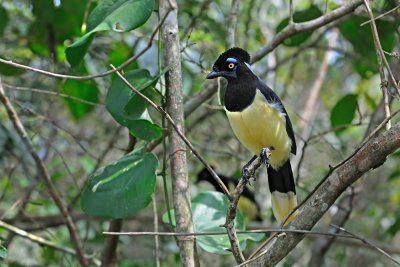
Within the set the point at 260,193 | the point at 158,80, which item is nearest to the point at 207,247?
the point at 158,80

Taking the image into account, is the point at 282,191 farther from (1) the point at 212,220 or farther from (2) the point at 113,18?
(2) the point at 113,18

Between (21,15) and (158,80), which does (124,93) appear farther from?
(21,15)

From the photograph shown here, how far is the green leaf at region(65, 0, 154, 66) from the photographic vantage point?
2555 mm

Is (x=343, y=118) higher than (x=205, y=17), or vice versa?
(x=205, y=17)

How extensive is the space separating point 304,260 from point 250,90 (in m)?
3.48

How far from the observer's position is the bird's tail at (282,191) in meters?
3.27

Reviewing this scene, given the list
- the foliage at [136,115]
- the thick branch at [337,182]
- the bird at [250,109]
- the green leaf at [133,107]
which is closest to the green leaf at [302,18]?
the foliage at [136,115]

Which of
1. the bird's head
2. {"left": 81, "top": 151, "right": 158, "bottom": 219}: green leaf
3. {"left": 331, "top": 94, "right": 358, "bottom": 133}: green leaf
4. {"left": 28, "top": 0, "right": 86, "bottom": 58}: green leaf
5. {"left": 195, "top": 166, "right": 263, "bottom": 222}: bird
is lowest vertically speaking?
{"left": 81, "top": 151, "right": 158, "bottom": 219}: green leaf

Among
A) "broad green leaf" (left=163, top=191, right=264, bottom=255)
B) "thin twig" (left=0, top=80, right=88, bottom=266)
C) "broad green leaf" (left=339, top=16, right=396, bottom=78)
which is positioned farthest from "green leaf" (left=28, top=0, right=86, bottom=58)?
"broad green leaf" (left=339, top=16, right=396, bottom=78)

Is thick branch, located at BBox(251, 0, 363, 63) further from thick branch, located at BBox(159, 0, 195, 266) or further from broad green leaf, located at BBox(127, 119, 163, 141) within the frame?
broad green leaf, located at BBox(127, 119, 163, 141)

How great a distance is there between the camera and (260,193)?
5945 mm

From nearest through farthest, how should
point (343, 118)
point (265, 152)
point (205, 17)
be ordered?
point (265, 152), point (343, 118), point (205, 17)

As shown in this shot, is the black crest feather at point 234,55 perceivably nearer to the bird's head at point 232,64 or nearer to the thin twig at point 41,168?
the bird's head at point 232,64

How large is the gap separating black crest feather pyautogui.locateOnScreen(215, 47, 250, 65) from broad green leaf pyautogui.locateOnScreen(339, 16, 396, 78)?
94 cm
